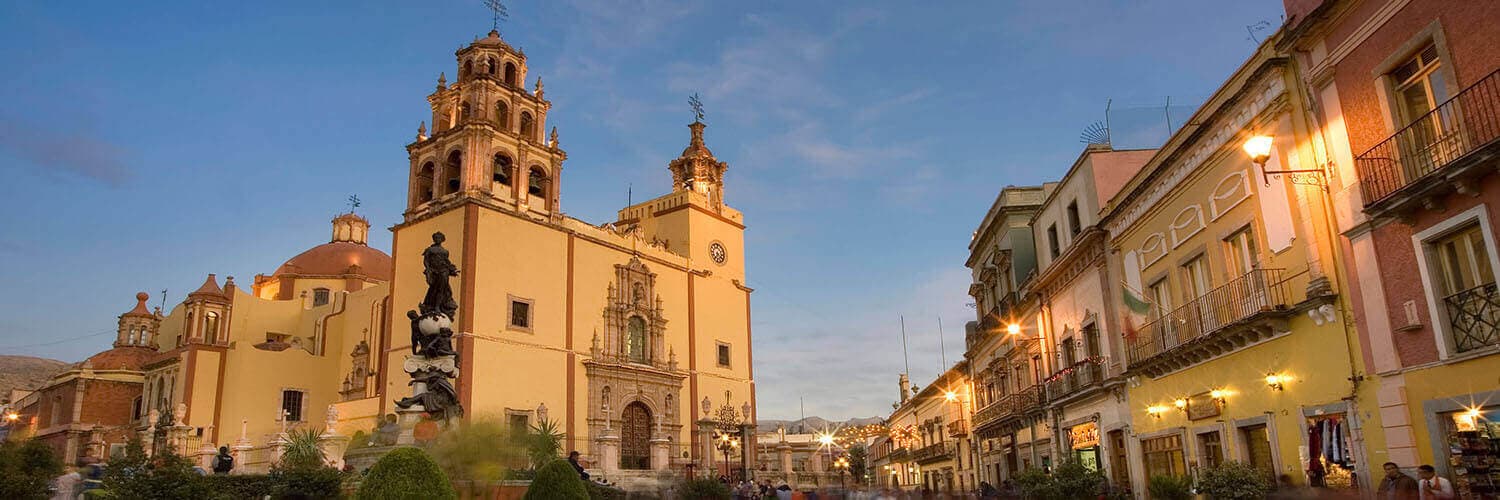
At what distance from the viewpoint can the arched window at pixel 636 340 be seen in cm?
4041

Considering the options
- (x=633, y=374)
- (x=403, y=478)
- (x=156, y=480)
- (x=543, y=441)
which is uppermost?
(x=633, y=374)

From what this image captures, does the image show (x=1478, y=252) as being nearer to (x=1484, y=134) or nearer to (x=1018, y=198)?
(x=1484, y=134)

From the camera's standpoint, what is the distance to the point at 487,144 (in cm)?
3784

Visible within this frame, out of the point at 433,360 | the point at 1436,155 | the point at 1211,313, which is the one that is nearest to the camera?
the point at 1436,155

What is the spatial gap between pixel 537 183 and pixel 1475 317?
3489cm

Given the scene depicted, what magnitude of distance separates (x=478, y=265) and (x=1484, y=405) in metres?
29.7

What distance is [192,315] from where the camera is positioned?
40.7 meters

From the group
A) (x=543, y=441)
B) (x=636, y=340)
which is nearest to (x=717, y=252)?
(x=636, y=340)

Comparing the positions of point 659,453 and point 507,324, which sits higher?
point 507,324

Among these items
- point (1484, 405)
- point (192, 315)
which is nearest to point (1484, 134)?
point (1484, 405)

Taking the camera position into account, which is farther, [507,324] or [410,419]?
[507,324]

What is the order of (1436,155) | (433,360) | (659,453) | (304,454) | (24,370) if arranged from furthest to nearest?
(24,370)
(659,453)
(304,454)
(433,360)
(1436,155)

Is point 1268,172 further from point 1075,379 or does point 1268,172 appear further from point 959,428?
point 959,428

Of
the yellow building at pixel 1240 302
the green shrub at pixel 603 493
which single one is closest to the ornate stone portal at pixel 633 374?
the green shrub at pixel 603 493
